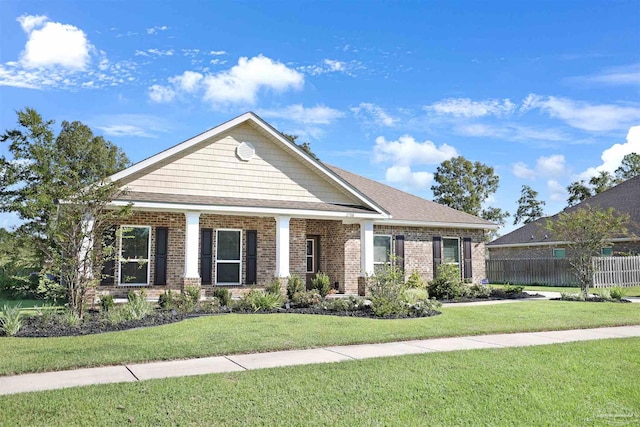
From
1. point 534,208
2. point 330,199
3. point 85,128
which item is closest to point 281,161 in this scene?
point 330,199

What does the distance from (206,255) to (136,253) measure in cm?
222

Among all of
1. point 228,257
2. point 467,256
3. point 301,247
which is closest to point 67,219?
point 228,257

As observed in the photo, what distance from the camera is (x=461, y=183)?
49.6 meters

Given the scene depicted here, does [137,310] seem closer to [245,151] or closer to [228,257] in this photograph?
[228,257]

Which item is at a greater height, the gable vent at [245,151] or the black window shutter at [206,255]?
the gable vent at [245,151]

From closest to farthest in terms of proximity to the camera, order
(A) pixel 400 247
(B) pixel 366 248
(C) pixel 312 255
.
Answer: (B) pixel 366 248 < (C) pixel 312 255 < (A) pixel 400 247

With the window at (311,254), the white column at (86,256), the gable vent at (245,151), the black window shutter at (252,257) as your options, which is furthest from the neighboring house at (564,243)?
the white column at (86,256)

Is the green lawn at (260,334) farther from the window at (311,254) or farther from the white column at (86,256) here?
the window at (311,254)

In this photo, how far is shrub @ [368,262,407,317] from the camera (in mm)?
12539

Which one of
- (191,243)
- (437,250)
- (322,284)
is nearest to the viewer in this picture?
(191,243)

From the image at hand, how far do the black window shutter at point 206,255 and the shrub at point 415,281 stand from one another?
749cm

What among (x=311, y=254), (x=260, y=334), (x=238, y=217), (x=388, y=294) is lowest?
(x=260, y=334)

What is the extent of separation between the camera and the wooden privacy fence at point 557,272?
2509 centimetres

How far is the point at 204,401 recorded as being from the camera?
5250 millimetres
